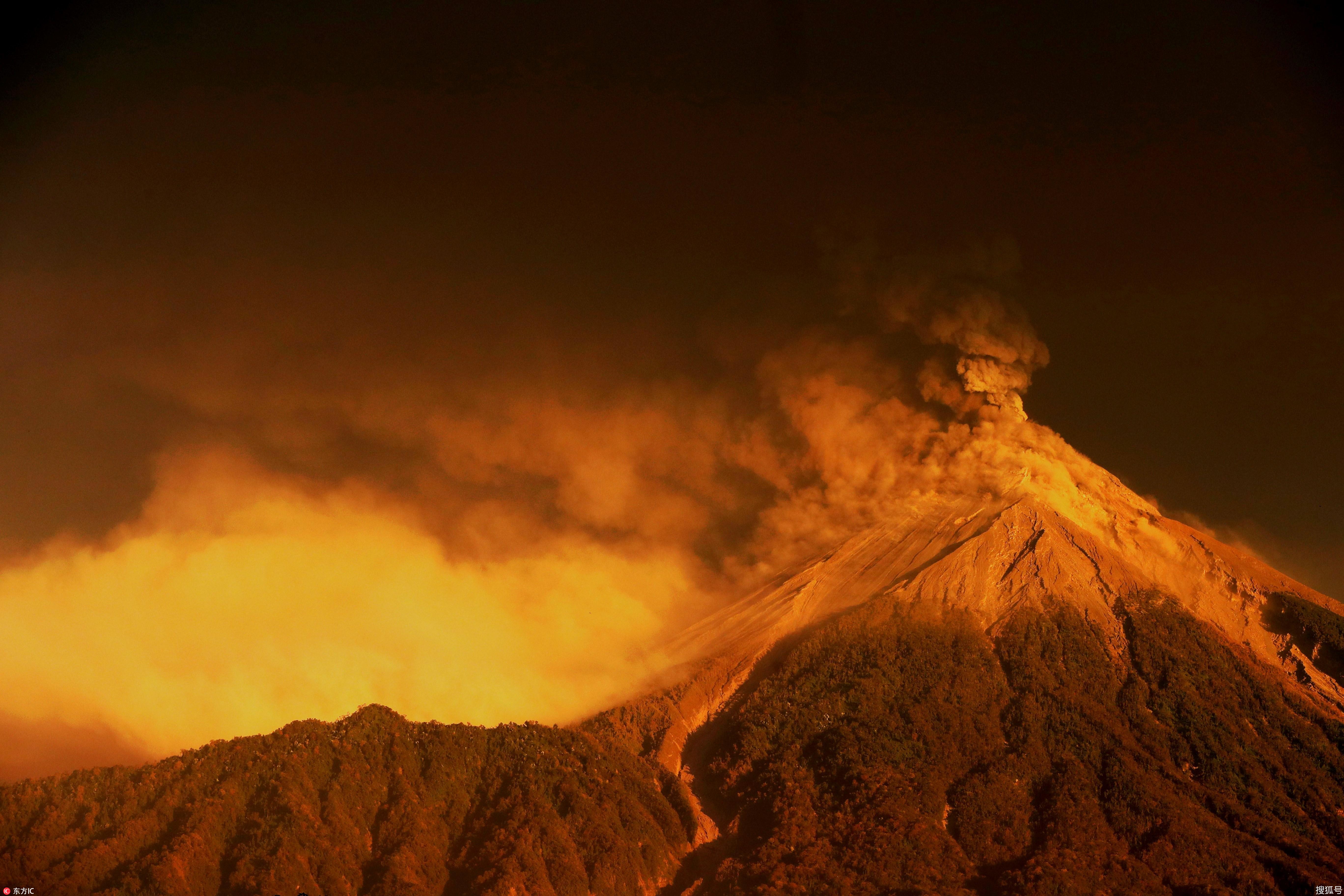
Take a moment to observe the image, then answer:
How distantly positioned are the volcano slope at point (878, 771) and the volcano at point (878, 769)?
15 centimetres

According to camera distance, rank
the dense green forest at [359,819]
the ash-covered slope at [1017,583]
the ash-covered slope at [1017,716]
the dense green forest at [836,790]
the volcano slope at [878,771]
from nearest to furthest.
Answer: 1. the ash-covered slope at [1017,716]
2. the dense green forest at [836,790]
3. the volcano slope at [878,771]
4. the dense green forest at [359,819]
5. the ash-covered slope at [1017,583]

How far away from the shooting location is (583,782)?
56312 millimetres

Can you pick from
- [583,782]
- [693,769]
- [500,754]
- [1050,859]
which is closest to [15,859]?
[500,754]

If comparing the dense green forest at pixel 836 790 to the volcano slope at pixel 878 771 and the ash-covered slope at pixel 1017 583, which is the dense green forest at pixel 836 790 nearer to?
the volcano slope at pixel 878 771

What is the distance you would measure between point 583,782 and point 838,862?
14.0 m

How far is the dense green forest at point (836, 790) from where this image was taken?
4869cm

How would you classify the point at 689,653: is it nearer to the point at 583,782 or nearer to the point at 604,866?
the point at 583,782

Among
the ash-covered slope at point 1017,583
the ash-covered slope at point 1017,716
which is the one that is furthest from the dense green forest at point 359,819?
the ash-covered slope at point 1017,583

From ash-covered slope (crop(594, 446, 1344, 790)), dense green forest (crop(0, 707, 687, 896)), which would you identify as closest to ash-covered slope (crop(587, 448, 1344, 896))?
ash-covered slope (crop(594, 446, 1344, 790))

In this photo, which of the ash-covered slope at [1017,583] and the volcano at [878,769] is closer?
the volcano at [878,769]

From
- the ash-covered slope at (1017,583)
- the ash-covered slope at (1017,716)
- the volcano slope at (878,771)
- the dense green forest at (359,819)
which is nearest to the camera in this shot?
the ash-covered slope at (1017,716)

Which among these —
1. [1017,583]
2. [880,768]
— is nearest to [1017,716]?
[880,768]

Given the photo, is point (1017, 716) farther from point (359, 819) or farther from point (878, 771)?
point (359, 819)

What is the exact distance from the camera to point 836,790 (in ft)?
177
